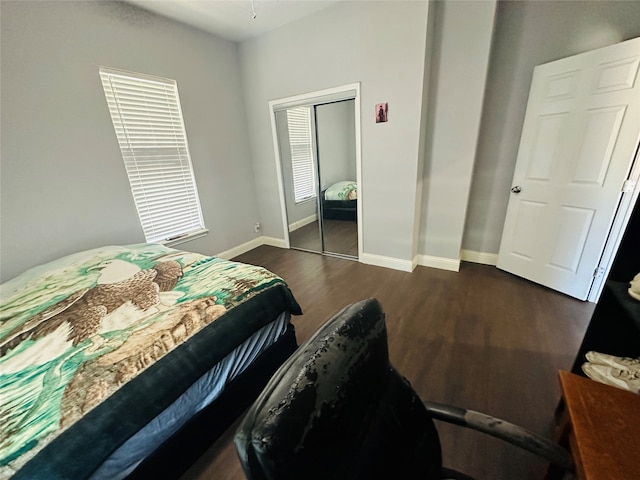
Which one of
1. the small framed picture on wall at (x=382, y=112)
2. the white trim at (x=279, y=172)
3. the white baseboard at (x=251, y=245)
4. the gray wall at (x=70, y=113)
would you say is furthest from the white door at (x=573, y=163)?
the gray wall at (x=70, y=113)

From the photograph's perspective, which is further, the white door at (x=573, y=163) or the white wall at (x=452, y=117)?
the white wall at (x=452, y=117)

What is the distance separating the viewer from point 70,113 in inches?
82.6

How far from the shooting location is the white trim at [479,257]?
2.94 m

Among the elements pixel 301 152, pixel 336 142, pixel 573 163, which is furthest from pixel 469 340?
pixel 301 152

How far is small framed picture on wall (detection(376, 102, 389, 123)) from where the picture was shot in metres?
2.56

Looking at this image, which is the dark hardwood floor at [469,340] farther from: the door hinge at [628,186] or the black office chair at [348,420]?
the door hinge at [628,186]

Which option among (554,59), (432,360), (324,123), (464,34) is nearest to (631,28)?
Result: (554,59)

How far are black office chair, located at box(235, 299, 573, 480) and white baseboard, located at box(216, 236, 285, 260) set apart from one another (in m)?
3.20

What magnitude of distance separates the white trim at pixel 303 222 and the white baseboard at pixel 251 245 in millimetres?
260

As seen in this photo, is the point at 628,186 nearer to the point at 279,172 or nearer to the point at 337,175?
the point at 337,175

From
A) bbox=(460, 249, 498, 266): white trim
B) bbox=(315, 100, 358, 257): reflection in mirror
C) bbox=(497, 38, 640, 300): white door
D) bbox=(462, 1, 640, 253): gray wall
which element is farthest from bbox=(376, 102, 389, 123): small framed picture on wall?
bbox=(460, 249, 498, 266): white trim

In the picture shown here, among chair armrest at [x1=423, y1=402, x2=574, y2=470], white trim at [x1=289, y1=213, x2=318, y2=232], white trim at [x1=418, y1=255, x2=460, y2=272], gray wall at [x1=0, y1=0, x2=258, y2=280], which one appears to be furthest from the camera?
white trim at [x1=289, y1=213, x2=318, y2=232]

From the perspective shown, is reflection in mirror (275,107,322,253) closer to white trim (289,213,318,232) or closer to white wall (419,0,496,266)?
white trim (289,213,318,232)

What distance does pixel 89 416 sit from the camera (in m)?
0.85
